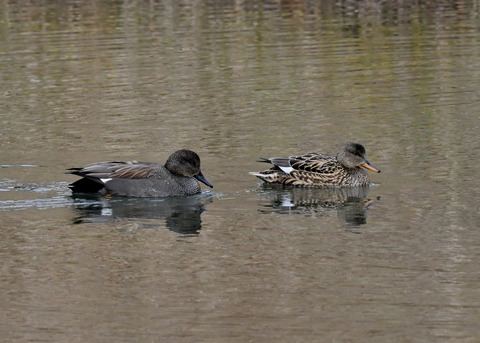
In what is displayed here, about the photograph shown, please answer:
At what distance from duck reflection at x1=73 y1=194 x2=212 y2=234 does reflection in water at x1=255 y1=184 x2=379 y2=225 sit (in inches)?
31.4

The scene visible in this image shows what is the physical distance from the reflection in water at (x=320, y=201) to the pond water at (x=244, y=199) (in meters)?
0.04

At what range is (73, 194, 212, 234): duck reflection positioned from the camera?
40.6 ft

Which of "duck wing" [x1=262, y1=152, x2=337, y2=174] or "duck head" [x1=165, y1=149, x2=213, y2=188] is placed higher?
"duck head" [x1=165, y1=149, x2=213, y2=188]

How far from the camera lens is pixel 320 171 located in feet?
46.6

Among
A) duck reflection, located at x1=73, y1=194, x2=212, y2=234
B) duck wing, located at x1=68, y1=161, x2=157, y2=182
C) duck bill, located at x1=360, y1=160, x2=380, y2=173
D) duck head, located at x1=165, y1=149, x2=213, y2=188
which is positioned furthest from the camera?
duck bill, located at x1=360, y1=160, x2=380, y2=173

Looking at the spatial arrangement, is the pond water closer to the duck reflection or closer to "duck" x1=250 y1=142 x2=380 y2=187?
the duck reflection

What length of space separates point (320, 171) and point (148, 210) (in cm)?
231

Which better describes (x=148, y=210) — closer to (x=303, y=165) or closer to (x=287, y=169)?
(x=287, y=169)

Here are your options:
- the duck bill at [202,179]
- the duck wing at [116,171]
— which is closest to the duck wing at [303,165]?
the duck bill at [202,179]

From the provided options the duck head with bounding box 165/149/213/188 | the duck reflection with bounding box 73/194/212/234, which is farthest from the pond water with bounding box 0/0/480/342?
the duck head with bounding box 165/149/213/188

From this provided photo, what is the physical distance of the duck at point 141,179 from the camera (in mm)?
13625

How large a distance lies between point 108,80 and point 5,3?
15.4 meters

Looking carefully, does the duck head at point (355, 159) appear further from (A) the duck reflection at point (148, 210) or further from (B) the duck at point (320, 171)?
(A) the duck reflection at point (148, 210)

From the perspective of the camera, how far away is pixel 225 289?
9664 millimetres
